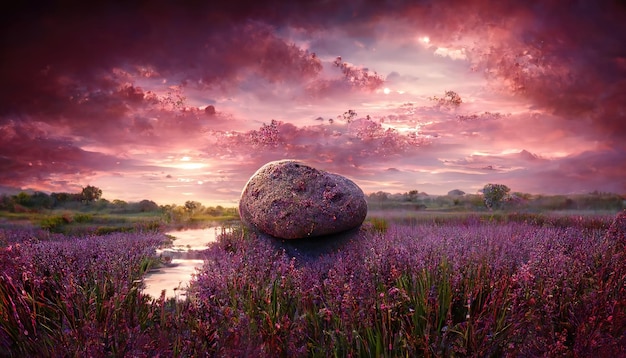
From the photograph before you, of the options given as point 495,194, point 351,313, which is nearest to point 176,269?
point 351,313

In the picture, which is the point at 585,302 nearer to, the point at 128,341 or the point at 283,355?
the point at 283,355

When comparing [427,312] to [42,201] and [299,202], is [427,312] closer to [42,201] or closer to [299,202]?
[299,202]

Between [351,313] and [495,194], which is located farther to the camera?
[495,194]

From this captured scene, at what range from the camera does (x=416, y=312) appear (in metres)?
4.12

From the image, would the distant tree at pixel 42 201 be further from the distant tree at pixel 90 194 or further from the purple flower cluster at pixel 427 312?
the purple flower cluster at pixel 427 312

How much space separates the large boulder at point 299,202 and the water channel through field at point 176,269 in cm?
177

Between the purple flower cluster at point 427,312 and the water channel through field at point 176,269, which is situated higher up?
the purple flower cluster at point 427,312

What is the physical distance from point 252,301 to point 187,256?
7.51 meters

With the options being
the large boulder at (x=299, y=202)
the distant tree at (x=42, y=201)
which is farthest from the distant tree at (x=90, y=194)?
the large boulder at (x=299, y=202)

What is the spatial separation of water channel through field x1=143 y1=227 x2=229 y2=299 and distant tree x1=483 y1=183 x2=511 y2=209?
53.5ft

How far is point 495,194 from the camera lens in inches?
982

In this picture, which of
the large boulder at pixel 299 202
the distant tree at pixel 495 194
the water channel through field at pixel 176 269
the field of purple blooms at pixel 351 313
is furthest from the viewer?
the distant tree at pixel 495 194

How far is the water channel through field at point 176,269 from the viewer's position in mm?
7535

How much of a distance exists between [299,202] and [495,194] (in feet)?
60.5
